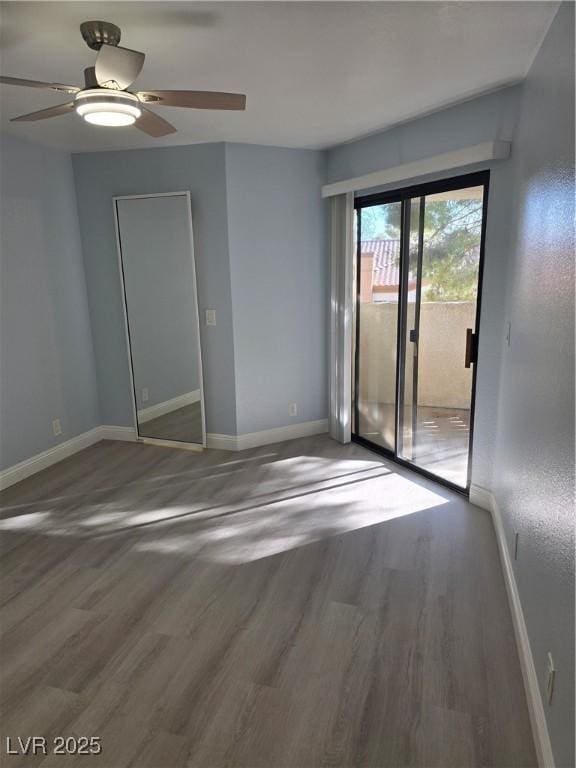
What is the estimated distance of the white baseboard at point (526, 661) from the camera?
159 centimetres

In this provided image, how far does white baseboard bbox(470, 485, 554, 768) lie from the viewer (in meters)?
1.59

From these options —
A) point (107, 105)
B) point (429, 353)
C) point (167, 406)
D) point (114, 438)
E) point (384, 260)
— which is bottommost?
point (114, 438)

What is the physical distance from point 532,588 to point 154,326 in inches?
138

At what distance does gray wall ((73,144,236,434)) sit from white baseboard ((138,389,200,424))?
0.35ft

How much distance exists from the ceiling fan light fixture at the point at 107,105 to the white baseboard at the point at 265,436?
9.15 feet

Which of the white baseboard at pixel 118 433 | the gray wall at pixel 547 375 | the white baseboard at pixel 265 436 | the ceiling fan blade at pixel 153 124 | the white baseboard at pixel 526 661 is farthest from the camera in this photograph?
the white baseboard at pixel 118 433

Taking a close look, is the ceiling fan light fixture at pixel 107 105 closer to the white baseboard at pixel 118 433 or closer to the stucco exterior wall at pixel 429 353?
the stucco exterior wall at pixel 429 353

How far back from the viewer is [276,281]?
426 cm

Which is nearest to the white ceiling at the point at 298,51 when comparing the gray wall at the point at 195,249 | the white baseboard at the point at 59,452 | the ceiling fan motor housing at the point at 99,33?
the ceiling fan motor housing at the point at 99,33

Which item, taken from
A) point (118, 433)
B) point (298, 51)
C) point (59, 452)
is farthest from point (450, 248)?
point (59, 452)

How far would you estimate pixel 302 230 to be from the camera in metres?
4.29

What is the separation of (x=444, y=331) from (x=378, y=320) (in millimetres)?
581

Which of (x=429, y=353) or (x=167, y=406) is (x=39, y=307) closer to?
(x=167, y=406)

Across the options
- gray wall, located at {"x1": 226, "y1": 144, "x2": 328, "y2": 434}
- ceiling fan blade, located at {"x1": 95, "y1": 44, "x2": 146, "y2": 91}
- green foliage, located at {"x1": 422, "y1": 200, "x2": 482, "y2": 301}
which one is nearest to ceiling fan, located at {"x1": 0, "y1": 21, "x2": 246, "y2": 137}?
ceiling fan blade, located at {"x1": 95, "y1": 44, "x2": 146, "y2": 91}
